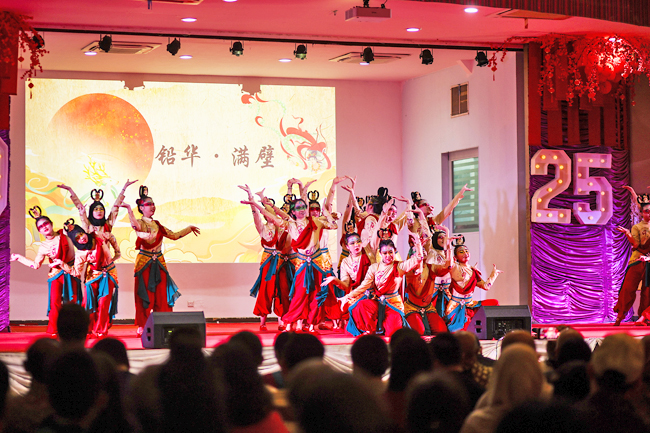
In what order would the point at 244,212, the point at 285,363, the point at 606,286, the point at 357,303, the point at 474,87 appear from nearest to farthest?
the point at 285,363 < the point at 357,303 < the point at 606,286 < the point at 474,87 < the point at 244,212

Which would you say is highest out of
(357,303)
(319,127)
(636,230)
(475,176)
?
(319,127)

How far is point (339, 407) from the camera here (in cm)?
167

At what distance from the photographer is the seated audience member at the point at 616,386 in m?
2.20

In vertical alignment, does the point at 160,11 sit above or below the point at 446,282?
above

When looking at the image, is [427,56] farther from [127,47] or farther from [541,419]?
[541,419]

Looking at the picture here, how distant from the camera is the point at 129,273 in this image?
964 centimetres

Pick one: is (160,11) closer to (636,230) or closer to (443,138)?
(443,138)

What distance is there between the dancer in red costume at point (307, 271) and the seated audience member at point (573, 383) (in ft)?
15.9

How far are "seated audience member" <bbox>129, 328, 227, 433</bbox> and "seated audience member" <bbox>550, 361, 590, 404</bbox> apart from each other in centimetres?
108

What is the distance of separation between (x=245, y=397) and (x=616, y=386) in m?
1.10

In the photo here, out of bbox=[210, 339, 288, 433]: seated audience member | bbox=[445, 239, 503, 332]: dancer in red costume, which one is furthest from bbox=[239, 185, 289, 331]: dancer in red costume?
bbox=[210, 339, 288, 433]: seated audience member

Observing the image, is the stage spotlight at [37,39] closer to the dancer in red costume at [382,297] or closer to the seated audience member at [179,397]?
the dancer in red costume at [382,297]

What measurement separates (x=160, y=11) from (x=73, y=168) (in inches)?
127

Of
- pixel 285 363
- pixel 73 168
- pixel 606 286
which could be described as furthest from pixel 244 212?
pixel 285 363
